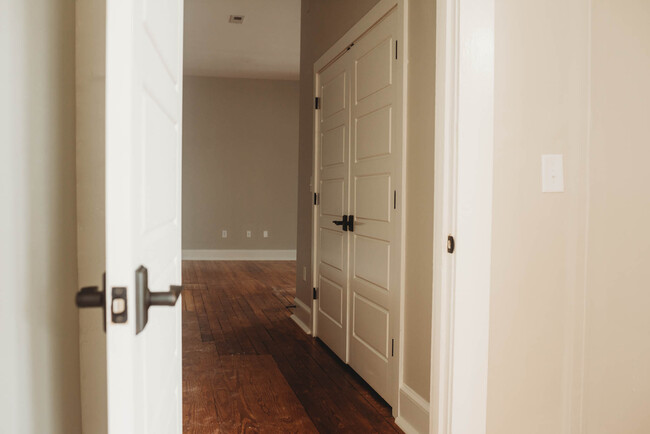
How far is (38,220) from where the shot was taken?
0.85 metres

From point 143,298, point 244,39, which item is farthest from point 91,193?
point 244,39

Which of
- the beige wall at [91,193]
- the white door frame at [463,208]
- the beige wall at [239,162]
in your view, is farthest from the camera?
the beige wall at [239,162]

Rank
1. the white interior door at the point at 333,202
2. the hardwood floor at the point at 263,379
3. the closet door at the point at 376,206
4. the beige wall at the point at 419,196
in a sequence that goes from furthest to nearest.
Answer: the white interior door at the point at 333,202
the closet door at the point at 376,206
the hardwood floor at the point at 263,379
the beige wall at the point at 419,196

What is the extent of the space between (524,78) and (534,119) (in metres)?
0.13

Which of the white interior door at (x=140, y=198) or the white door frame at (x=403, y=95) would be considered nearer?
the white interior door at (x=140, y=198)

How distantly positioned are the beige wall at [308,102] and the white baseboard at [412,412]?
1.84 meters

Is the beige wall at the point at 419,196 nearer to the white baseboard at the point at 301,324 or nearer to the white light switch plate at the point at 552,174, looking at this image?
the white light switch plate at the point at 552,174

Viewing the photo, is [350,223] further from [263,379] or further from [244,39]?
[244,39]

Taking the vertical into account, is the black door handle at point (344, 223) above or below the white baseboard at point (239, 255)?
above

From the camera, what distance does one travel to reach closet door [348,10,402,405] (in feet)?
9.00

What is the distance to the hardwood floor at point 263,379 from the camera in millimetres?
2609

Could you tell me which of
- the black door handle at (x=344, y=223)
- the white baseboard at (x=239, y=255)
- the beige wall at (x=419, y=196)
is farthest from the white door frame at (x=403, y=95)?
the white baseboard at (x=239, y=255)

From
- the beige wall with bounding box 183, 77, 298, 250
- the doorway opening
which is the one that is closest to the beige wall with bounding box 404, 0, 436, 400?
the doorway opening

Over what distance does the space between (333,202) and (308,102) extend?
1.14 metres
